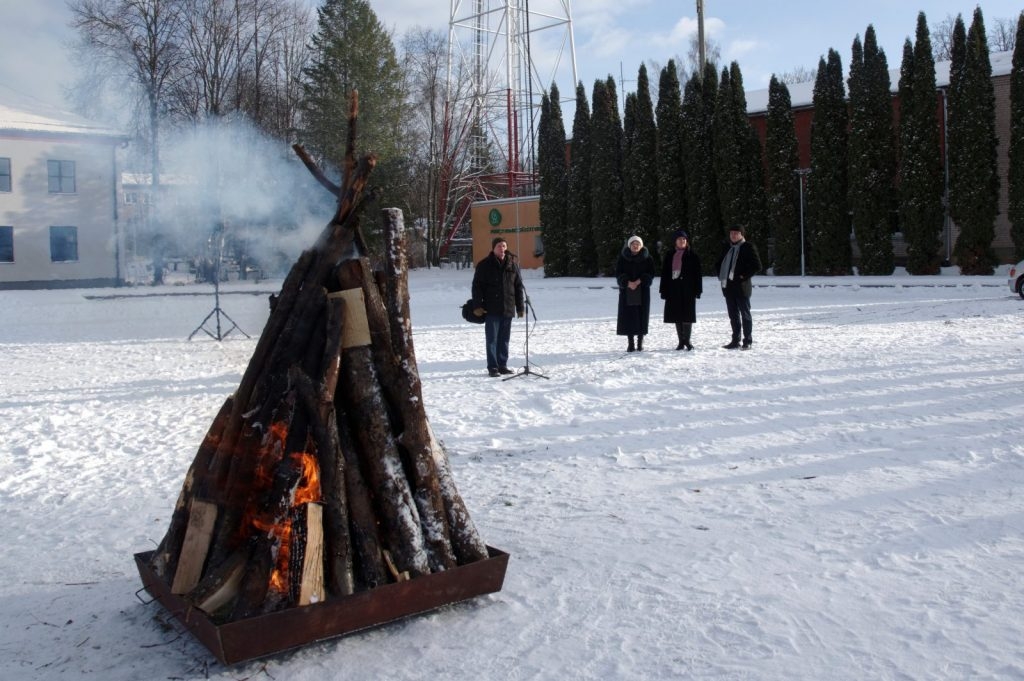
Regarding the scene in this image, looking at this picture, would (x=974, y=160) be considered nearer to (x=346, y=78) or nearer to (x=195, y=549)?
(x=346, y=78)

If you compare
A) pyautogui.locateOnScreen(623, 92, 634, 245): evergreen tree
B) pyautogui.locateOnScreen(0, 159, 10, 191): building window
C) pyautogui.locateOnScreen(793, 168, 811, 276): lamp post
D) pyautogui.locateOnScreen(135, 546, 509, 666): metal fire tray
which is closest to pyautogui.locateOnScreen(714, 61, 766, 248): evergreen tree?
pyautogui.locateOnScreen(793, 168, 811, 276): lamp post

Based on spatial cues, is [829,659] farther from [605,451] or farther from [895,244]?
[895,244]

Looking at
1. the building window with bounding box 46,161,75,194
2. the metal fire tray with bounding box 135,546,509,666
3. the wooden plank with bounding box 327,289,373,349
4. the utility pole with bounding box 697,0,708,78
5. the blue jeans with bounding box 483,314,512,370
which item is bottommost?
the metal fire tray with bounding box 135,546,509,666

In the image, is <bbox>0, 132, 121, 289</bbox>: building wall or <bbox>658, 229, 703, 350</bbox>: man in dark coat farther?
<bbox>0, 132, 121, 289</bbox>: building wall

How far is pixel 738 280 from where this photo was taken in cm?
1250

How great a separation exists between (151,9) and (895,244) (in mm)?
27483

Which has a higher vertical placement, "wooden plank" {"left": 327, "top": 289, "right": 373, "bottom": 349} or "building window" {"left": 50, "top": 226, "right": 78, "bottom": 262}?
"building window" {"left": 50, "top": 226, "right": 78, "bottom": 262}

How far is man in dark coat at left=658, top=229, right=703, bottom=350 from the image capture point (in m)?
12.7

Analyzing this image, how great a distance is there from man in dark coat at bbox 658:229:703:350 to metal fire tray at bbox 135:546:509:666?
896cm

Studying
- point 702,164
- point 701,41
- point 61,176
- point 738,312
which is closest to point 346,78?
point 738,312

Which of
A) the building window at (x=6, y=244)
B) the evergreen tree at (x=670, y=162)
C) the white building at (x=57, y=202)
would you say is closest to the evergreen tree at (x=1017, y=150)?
the evergreen tree at (x=670, y=162)

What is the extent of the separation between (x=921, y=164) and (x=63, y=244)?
111 ft

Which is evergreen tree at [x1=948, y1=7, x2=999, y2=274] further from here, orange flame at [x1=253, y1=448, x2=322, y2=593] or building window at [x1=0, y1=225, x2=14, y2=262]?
building window at [x1=0, y1=225, x2=14, y2=262]

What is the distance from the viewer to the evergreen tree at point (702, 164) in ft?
116
